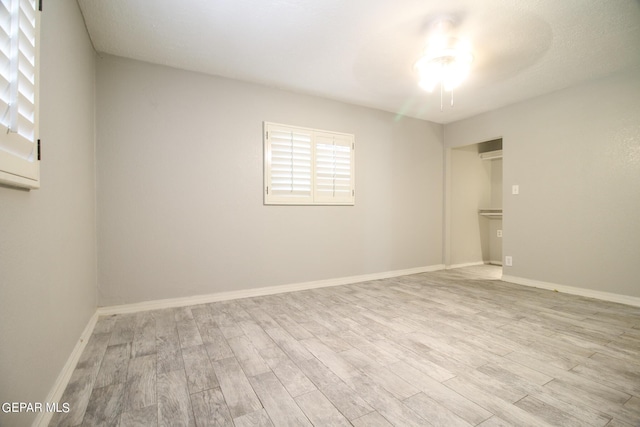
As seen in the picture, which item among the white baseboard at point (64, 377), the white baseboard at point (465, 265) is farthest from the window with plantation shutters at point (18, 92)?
the white baseboard at point (465, 265)

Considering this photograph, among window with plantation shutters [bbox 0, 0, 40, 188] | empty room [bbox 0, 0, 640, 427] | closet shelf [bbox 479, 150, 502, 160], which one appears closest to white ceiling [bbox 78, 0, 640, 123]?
empty room [bbox 0, 0, 640, 427]

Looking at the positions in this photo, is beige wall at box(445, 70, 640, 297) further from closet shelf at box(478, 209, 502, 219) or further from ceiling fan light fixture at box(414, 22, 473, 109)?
ceiling fan light fixture at box(414, 22, 473, 109)

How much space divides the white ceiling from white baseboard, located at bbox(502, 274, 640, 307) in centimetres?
248

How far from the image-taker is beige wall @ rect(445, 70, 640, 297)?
2.91 m

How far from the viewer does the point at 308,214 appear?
3576 mm

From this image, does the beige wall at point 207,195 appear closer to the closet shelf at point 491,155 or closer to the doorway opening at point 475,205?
the doorway opening at point 475,205

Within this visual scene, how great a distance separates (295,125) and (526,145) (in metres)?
3.21

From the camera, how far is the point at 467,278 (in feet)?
13.4

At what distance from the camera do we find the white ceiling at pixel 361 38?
202 cm

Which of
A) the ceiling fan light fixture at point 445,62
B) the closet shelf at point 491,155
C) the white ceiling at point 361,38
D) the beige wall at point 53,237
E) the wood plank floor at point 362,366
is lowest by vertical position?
the wood plank floor at point 362,366

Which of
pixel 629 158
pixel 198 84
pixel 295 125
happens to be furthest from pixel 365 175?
pixel 629 158

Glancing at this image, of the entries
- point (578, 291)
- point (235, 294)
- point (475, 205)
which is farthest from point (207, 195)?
point (475, 205)

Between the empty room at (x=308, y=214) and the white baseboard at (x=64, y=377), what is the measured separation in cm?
2

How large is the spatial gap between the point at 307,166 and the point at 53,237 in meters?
2.55
